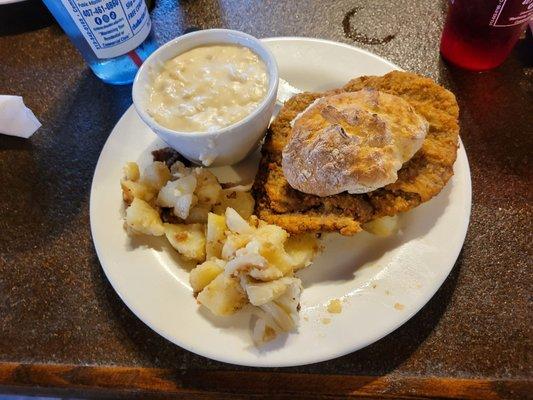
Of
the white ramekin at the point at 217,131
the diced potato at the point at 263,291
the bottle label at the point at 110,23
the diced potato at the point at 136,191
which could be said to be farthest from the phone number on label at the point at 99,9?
the diced potato at the point at 263,291

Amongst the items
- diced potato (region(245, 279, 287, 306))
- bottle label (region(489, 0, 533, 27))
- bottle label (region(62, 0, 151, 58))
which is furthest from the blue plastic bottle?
bottle label (region(489, 0, 533, 27))

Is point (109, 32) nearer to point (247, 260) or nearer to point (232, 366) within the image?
point (247, 260)

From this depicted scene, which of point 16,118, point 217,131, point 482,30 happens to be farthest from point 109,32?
point 482,30

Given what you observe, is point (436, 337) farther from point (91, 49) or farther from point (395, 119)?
point (91, 49)

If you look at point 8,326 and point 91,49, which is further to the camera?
point 91,49

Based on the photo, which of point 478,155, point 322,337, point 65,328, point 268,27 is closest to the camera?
point 322,337

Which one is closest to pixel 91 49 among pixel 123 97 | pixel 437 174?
pixel 123 97
